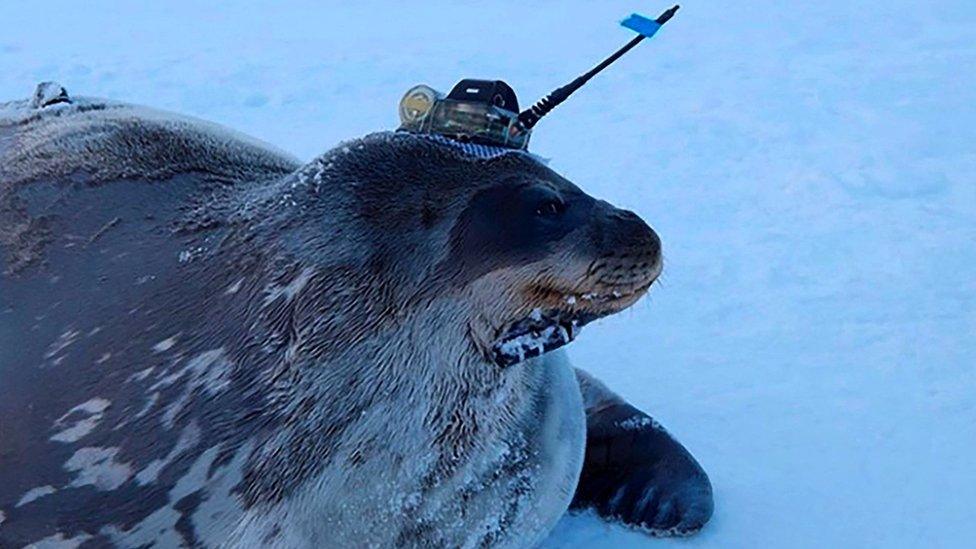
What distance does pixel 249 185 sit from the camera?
1917mm

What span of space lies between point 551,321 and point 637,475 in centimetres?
79

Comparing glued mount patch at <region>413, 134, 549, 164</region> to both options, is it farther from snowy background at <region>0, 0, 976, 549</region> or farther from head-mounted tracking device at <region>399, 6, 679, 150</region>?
snowy background at <region>0, 0, 976, 549</region>

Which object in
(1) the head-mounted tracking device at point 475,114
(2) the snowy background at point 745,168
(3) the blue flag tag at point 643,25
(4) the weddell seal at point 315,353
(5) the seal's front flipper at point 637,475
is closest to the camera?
(4) the weddell seal at point 315,353

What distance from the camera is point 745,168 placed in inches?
157

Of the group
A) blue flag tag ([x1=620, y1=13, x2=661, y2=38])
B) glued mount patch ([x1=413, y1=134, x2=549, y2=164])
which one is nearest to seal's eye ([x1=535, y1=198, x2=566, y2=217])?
glued mount patch ([x1=413, y1=134, x2=549, y2=164])

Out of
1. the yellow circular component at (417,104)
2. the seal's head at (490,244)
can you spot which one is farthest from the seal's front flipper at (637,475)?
the yellow circular component at (417,104)

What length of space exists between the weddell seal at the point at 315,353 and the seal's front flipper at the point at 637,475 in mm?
578

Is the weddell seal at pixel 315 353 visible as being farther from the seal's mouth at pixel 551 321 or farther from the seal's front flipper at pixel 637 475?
the seal's front flipper at pixel 637 475

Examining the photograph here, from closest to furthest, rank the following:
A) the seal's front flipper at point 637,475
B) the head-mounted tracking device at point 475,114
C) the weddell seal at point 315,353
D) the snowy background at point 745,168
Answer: the weddell seal at point 315,353 < the head-mounted tracking device at point 475,114 < the seal's front flipper at point 637,475 < the snowy background at point 745,168

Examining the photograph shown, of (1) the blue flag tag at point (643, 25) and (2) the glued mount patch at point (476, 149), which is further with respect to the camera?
(1) the blue flag tag at point (643, 25)

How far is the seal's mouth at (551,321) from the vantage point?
1692mm

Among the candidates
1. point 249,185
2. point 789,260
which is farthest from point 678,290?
point 249,185

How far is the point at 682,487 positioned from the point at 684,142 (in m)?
2.05

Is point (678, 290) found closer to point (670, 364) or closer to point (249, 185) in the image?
point (670, 364)
